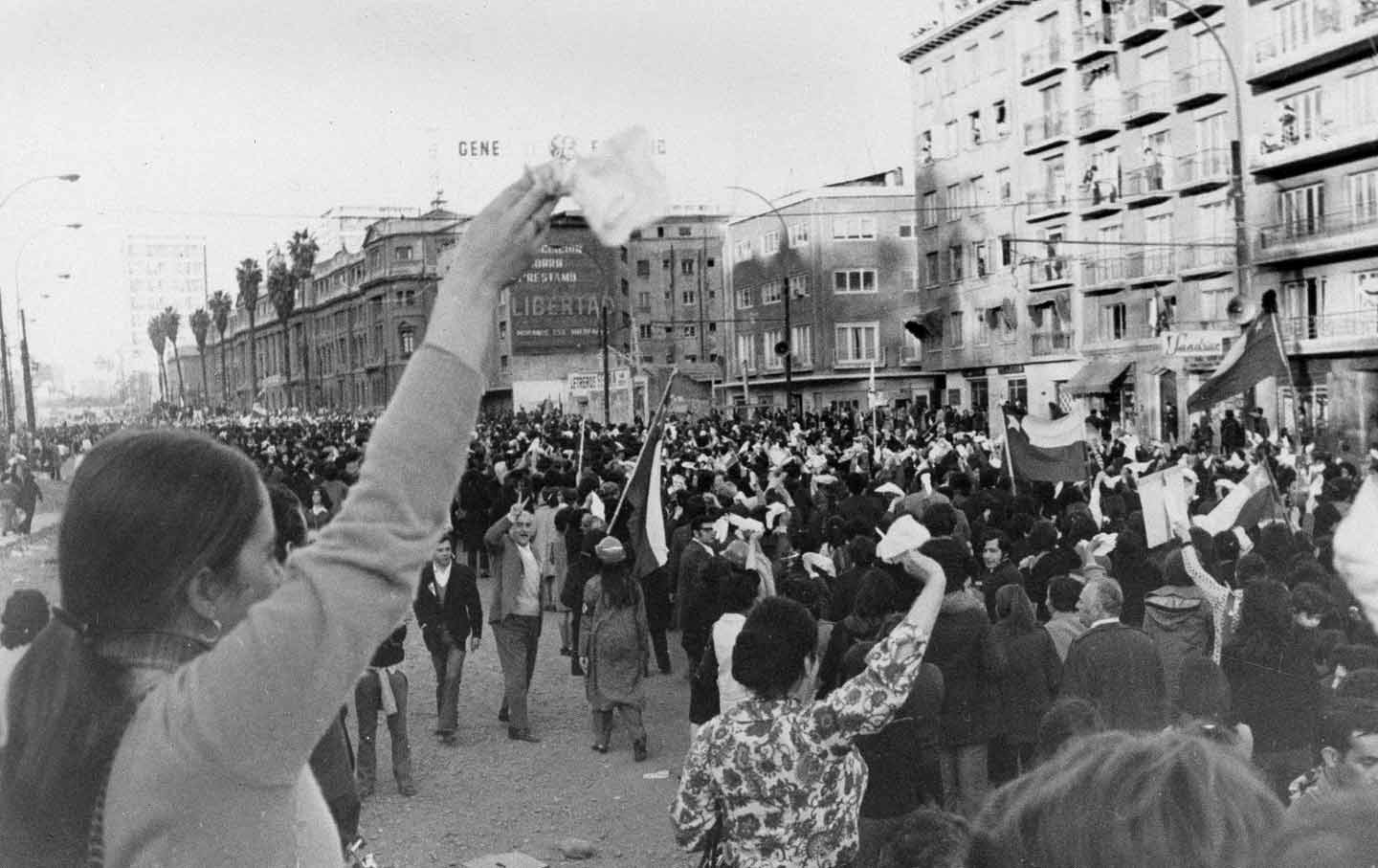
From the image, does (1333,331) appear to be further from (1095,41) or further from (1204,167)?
(1095,41)

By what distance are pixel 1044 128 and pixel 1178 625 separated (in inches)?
1703

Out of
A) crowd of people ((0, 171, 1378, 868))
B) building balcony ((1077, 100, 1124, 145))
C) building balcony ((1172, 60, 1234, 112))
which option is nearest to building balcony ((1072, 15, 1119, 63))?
building balcony ((1077, 100, 1124, 145))

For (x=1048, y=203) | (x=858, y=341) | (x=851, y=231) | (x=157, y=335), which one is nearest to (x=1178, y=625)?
(x=1048, y=203)

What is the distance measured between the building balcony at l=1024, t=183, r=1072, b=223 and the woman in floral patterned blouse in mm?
44690

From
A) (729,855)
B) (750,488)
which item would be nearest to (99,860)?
(729,855)

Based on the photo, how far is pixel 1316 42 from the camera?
3478 centimetres

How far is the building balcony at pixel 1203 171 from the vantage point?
130ft

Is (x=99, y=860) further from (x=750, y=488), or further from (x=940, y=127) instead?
(x=940, y=127)

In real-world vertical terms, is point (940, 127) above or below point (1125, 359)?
above

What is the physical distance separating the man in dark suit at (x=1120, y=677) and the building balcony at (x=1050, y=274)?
41574mm

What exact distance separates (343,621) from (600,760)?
8.57 meters

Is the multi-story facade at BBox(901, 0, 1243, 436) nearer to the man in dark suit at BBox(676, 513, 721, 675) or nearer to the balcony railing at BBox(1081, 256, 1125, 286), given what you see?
the balcony railing at BBox(1081, 256, 1125, 286)

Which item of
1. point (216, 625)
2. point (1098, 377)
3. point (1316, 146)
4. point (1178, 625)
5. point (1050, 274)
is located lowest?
point (1178, 625)

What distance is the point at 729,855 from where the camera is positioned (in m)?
4.14
